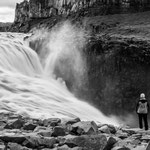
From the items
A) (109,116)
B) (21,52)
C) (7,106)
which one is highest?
(21,52)

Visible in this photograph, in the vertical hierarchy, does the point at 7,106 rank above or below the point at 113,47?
below

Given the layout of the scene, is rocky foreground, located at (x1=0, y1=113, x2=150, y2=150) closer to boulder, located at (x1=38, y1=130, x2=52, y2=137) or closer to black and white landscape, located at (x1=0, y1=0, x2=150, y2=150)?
boulder, located at (x1=38, y1=130, x2=52, y2=137)

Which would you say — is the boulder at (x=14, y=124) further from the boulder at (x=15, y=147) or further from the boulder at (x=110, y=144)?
the boulder at (x=110, y=144)

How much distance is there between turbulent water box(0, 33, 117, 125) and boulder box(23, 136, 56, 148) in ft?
23.4

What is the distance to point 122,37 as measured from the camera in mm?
28406

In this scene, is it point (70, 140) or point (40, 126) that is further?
point (40, 126)

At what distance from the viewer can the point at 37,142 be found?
30.0 ft

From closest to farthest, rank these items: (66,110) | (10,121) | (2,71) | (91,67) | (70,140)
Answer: (70,140), (10,121), (66,110), (2,71), (91,67)

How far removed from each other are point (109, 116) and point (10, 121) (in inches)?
581

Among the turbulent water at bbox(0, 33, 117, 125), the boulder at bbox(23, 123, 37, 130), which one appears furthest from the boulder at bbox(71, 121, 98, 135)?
the turbulent water at bbox(0, 33, 117, 125)

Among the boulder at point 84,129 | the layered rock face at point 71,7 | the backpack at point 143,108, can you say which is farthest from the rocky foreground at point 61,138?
the layered rock face at point 71,7

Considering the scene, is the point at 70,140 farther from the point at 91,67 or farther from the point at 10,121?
the point at 91,67

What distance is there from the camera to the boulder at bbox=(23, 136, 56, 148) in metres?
8.91

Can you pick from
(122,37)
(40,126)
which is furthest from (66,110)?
(122,37)
